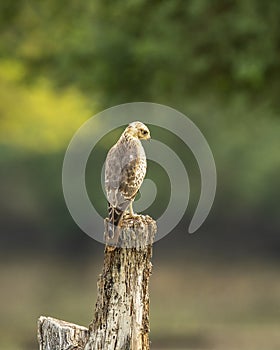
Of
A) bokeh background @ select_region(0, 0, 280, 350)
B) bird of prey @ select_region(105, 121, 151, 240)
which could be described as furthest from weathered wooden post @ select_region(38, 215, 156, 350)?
bokeh background @ select_region(0, 0, 280, 350)

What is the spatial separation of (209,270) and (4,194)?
427cm

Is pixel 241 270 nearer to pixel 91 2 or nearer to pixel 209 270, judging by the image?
pixel 209 270

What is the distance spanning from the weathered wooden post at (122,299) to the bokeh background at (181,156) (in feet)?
33.3

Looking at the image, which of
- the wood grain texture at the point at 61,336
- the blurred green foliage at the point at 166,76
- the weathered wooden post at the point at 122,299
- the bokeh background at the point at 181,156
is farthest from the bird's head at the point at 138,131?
the blurred green foliage at the point at 166,76

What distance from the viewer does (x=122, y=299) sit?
21.4 ft

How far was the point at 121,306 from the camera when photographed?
6.54 m

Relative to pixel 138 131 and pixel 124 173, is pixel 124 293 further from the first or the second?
pixel 138 131

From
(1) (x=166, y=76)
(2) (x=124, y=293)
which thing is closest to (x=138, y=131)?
(2) (x=124, y=293)

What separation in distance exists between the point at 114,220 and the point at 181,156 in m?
14.0

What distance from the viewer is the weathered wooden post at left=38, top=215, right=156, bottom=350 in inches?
257

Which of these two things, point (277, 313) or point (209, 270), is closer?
point (277, 313)

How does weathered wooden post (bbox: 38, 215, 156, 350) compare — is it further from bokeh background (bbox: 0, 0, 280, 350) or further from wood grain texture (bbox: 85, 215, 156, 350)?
bokeh background (bbox: 0, 0, 280, 350)

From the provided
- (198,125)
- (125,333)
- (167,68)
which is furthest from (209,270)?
(125,333)

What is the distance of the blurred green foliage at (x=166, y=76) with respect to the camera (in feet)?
61.8
